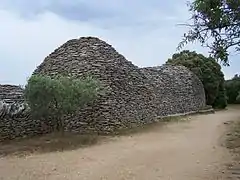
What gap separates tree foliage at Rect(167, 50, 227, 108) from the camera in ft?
112

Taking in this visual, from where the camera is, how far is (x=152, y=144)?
14180 millimetres

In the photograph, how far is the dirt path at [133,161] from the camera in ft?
29.5

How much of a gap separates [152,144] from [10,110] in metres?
6.00

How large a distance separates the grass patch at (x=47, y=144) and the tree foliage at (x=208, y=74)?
753 inches

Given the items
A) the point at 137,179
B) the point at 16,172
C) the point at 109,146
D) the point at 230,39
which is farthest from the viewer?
the point at 109,146

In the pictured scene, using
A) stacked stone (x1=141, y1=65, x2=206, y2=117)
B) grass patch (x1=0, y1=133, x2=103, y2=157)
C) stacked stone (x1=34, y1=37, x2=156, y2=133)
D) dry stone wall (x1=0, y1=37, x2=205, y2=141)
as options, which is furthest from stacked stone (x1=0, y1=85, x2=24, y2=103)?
stacked stone (x1=141, y1=65, x2=206, y2=117)

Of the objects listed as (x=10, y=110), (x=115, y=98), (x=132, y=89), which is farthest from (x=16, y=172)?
Answer: (x=132, y=89)

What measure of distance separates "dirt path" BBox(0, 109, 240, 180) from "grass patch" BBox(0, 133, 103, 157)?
0.75 meters

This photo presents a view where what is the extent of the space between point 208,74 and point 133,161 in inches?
975

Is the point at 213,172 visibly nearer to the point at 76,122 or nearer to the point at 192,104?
the point at 76,122

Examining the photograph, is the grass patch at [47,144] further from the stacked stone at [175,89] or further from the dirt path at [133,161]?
the stacked stone at [175,89]

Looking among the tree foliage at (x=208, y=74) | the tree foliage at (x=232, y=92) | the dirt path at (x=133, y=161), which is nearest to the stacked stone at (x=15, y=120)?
the dirt path at (x=133, y=161)

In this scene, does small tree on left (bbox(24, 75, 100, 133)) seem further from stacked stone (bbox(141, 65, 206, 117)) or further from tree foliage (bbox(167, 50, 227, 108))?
tree foliage (bbox(167, 50, 227, 108))

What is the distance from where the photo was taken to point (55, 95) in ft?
47.7
